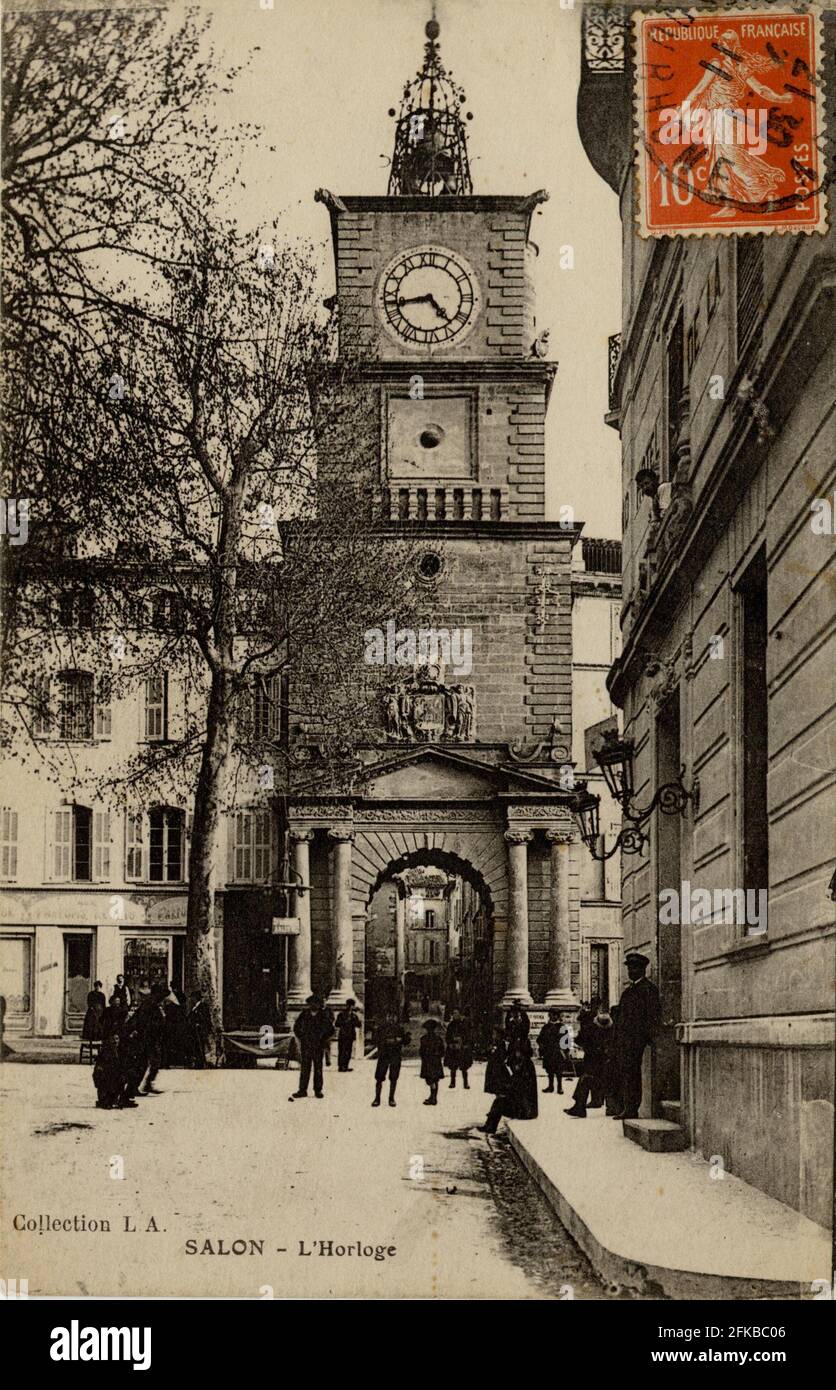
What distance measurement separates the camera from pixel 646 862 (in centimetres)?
1149

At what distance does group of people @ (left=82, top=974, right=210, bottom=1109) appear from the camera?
999 cm

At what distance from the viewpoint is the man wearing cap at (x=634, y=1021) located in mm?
10773

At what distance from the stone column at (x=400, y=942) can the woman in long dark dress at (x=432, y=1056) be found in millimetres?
233

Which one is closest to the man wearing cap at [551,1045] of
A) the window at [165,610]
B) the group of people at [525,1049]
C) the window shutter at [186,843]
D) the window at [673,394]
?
the group of people at [525,1049]

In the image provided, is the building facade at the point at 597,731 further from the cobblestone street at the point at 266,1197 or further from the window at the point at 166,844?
the window at the point at 166,844

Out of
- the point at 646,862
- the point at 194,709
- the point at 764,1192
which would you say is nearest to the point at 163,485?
the point at 194,709

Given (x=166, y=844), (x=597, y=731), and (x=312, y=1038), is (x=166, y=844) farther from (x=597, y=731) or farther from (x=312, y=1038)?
(x=597, y=731)

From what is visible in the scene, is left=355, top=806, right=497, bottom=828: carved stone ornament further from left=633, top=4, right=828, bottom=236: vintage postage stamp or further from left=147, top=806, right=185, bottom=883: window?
left=633, top=4, right=828, bottom=236: vintage postage stamp

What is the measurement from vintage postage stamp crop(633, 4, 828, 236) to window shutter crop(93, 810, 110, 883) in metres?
4.71

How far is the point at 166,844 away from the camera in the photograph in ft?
35.7

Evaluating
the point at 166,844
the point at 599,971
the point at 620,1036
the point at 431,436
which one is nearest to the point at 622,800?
the point at 599,971

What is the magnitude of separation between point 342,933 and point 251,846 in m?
0.83

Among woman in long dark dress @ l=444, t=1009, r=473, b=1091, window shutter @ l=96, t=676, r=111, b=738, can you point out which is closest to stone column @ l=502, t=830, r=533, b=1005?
woman in long dark dress @ l=444, t=1009, r=473, b=1091

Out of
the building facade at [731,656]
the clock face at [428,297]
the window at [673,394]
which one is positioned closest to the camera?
the building facade at [731,656]
